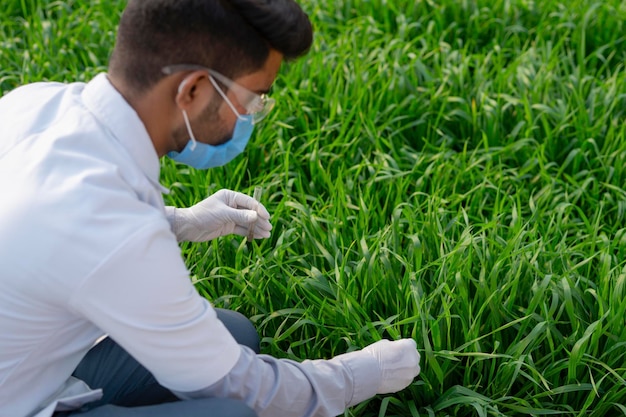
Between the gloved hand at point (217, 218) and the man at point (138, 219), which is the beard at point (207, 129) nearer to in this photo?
the man at point (138, 219)

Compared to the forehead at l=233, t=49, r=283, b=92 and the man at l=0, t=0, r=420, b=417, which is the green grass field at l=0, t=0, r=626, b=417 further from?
the forehead at l=233, t=49, r=283, b=92

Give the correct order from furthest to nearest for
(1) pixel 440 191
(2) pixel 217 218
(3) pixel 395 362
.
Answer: (1) pixel 440 191, (2) pixel 217 218, (3) pixel 395 362

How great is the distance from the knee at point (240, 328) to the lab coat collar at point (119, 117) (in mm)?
585

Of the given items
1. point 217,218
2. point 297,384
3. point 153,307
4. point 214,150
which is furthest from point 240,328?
point 153,307

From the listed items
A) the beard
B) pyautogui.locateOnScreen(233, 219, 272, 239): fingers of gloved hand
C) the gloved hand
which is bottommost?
pyautogui.locateOnScreen(233, 219, 272, 239): fingers of gloved hand

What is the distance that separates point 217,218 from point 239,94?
0.58 metres

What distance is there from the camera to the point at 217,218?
225cm

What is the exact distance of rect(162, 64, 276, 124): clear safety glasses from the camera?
163cm

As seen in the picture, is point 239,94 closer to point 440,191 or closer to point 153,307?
point 153,307

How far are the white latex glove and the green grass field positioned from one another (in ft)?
0.49

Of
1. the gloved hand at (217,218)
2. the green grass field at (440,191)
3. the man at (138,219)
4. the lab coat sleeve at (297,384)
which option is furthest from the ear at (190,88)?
the green grass field at (440,191)

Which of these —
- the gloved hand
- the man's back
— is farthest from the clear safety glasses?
the gloved hand

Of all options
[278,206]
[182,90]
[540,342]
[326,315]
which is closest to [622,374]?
[540,342]

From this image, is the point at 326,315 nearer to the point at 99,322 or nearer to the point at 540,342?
the point at 540,342
